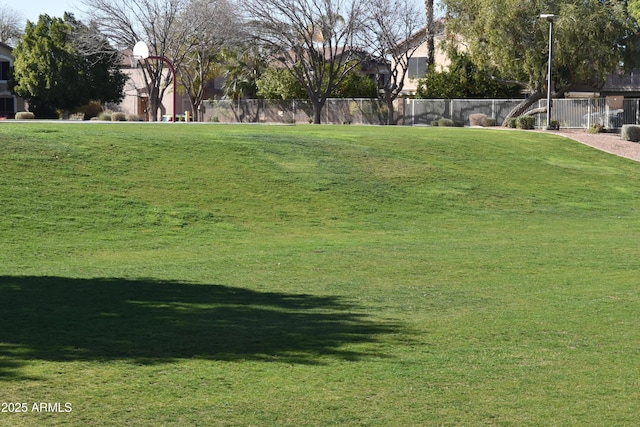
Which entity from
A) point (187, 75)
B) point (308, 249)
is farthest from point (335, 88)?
point (308, 249)

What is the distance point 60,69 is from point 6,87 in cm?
1019

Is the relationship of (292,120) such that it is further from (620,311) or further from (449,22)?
(620,311)

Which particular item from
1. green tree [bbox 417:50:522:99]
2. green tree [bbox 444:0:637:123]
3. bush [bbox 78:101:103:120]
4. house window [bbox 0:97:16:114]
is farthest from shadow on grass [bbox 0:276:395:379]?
house window [bbox 0:97:16:114]

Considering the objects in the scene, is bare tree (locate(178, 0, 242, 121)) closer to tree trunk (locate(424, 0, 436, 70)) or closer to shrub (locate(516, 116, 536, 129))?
tree trunk (locate(424, 0, 436, 70))

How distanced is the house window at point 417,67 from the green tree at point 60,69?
22655mm

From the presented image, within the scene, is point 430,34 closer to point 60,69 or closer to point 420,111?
point 420,111

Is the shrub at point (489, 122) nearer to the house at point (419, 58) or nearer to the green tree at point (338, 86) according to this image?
the house at point (419, 58)

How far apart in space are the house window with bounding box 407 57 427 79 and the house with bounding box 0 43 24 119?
31.9 m

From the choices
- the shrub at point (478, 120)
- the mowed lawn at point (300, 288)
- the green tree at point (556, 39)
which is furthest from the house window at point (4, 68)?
the mowed lawn at point (300, 288)

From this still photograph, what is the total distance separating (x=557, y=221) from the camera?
24.7 metres

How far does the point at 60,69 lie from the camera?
236 ft

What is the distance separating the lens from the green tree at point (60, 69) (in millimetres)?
72000

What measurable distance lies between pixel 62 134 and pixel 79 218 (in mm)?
9465

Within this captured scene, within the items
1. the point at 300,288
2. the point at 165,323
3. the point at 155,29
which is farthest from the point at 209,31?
the point at 165,323
